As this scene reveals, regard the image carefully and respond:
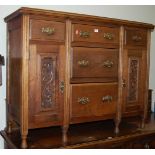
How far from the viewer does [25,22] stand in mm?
1687

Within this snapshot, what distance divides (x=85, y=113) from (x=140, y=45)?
82cm

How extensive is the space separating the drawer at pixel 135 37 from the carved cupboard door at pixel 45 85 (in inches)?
25.7

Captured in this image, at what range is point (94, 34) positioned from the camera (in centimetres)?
198

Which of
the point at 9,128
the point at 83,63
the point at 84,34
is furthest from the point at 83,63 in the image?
the point at 9,128

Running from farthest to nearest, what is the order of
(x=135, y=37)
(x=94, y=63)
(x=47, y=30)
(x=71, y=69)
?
(x=135, y=37), (x=94, y=63), (x=71, y=69), (x=47, y=30)

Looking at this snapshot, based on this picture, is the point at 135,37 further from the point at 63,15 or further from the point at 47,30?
the point at 47,30

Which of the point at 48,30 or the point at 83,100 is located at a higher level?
the point at 48,30

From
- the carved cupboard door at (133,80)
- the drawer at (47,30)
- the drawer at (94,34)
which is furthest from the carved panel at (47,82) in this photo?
the carved cupboard door at (133,80)

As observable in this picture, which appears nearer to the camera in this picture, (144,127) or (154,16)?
(144,127)

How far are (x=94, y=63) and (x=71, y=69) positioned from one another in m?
0.22

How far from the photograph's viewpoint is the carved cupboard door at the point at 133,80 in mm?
2170
